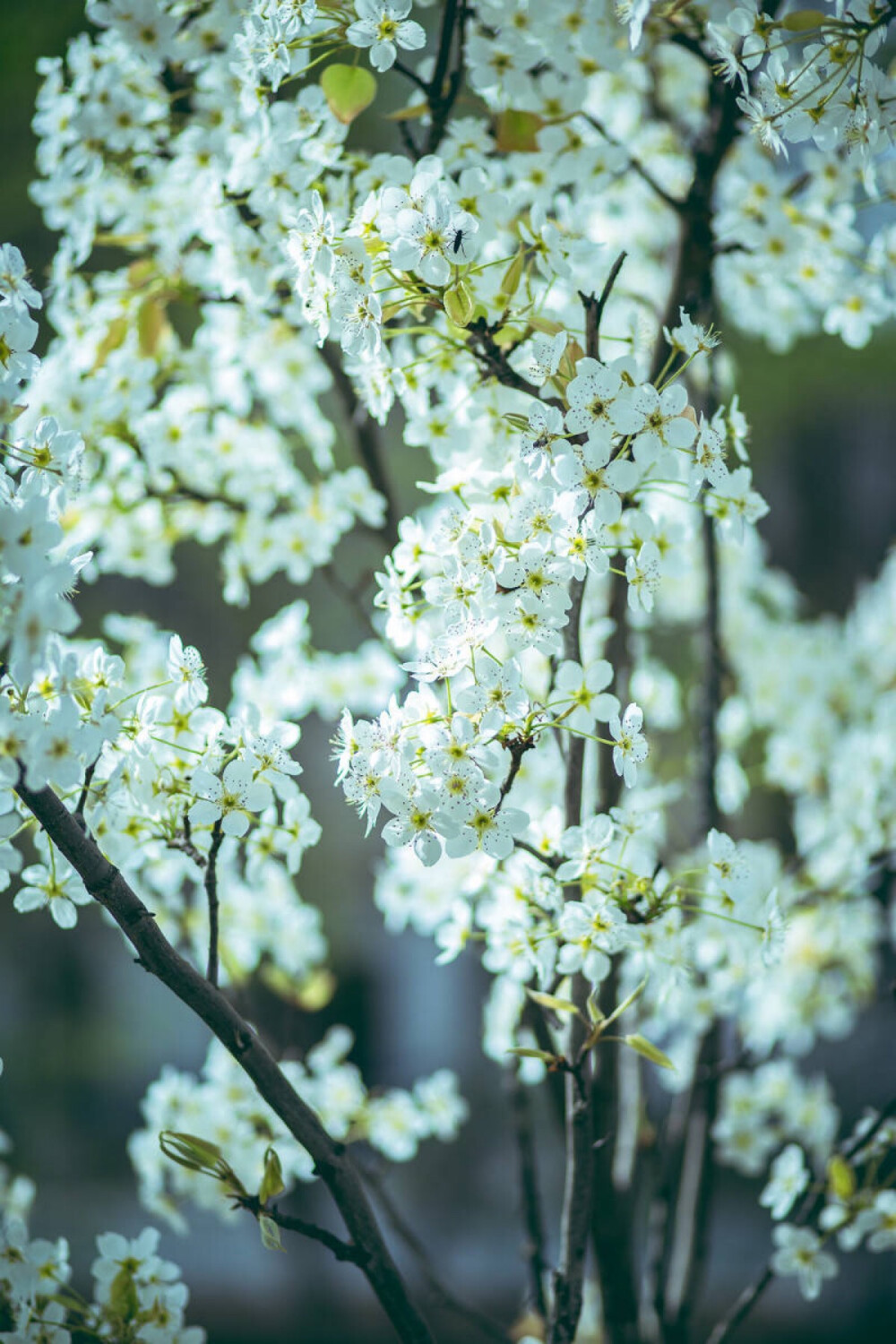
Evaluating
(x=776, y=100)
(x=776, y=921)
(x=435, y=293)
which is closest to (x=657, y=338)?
(x=776, y=100)

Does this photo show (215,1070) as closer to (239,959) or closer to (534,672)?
(239,959)

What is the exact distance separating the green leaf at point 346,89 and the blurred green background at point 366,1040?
7.00 ft

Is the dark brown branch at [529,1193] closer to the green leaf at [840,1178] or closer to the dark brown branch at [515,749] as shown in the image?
the green leaf at [840,1178]

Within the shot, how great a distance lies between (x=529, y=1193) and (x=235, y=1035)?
443 mm

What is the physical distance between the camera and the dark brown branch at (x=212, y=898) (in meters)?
0.64

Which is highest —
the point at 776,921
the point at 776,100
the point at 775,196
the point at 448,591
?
the point at 775,196

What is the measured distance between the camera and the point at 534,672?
3.41 ft

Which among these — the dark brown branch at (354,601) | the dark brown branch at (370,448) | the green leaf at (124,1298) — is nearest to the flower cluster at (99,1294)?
the green leaf at (124,1298)

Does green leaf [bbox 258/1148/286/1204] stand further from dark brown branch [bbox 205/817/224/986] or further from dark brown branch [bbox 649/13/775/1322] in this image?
dark brown branch [bbox 649/13/775/1322]

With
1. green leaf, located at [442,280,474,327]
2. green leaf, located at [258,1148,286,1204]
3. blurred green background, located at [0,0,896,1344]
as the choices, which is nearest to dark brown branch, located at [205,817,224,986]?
green leaf, located at [258,1148,286,1204]

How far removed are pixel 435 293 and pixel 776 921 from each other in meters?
0.47

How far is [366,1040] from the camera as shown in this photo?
13.5 feet

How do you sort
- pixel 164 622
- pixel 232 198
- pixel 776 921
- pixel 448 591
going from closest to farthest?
pixel 448 591 → pixel 776 921 → pixel 232 198 → pixel 164 622

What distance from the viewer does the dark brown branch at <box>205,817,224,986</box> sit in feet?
2.10
